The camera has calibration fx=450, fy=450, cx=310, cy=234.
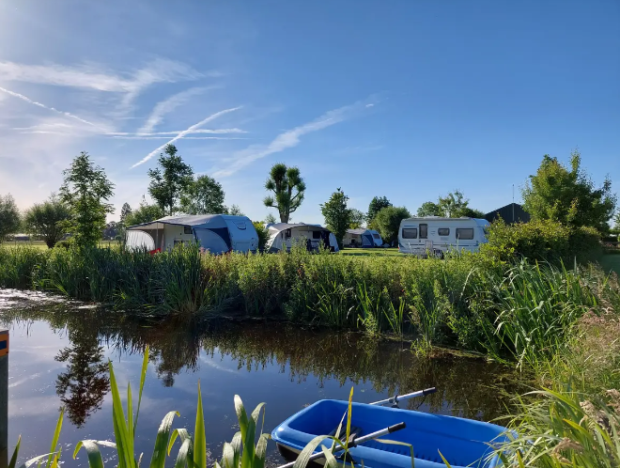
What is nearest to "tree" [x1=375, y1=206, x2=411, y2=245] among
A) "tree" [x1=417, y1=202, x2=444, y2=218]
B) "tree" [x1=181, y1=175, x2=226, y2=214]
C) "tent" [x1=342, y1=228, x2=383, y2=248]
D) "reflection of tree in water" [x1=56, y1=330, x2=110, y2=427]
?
"tent" [x1=342, y1=228, x2=383, y2=248]

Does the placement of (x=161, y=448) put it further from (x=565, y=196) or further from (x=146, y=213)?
(x=146, y=213)

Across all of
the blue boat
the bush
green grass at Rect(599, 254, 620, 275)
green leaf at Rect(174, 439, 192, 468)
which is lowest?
the blue boat

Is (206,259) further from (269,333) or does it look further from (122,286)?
(269,333)

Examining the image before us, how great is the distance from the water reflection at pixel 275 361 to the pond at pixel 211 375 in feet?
0.05

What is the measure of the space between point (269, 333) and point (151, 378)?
2.46 meters

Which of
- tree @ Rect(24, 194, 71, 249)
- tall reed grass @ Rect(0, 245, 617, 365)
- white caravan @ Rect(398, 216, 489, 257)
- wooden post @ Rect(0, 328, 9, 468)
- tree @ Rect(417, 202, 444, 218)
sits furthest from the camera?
tree @ Rect(417, 202, 444, 218)

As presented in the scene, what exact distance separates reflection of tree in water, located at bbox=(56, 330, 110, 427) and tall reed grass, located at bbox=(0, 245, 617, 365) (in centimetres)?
241

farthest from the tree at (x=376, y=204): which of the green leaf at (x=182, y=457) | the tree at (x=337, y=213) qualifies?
the green leaf at (x=182, y=457)

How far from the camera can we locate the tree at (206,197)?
36531 millimetres

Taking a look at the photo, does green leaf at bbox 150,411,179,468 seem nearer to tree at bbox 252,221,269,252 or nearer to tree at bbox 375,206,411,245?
tree at bbox 252,221,269,252

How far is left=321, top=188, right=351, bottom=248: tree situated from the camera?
3506cm

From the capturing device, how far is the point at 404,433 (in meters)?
3.39

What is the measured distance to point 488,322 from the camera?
19.1ft

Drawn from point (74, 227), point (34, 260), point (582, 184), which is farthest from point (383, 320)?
point (582, 184)
